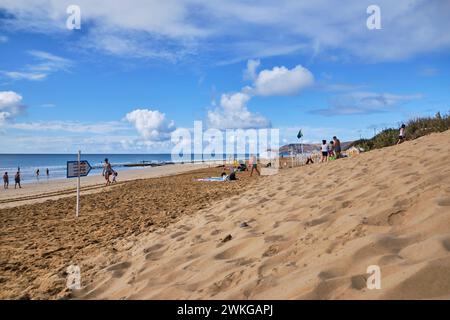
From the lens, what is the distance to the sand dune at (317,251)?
246 centimetres

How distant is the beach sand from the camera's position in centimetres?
255

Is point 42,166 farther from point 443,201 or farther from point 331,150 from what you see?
point 443,201

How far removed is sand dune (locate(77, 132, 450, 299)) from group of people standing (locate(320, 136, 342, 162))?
11980 millimetres

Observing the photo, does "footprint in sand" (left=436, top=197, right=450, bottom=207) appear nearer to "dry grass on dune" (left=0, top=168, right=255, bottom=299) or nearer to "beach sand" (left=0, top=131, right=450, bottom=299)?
"beach sand" (left=0, top=131, right=450, bottom=299)

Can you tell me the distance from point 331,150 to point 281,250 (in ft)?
54.7

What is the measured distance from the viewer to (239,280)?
3.04 m

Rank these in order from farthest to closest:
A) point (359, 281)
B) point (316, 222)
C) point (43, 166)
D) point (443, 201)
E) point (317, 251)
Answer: point (43, 166), point (316, 222), point (443, 201), point (317, 251), point (359, 281)

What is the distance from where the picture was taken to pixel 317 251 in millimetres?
3252

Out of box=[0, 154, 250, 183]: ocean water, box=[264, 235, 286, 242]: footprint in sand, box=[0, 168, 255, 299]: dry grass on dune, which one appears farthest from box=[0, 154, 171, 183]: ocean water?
box=[264, 235, 286, 242]: footprint in sand

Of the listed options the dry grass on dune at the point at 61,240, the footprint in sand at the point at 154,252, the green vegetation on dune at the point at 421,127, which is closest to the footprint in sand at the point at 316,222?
the footprint in sand at the point at 154,252

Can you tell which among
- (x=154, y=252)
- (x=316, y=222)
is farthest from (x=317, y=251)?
(x=154, y=252)

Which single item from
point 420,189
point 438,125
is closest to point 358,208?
point 420,189

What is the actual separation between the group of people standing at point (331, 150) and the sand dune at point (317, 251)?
39.3 feet

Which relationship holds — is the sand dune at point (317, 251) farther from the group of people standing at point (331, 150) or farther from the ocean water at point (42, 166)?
the ocean water at point (42, 166)
